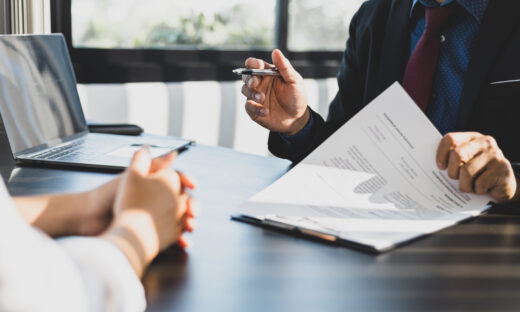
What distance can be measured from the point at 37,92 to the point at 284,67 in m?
0.56

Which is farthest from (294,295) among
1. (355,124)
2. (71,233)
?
(355,124)

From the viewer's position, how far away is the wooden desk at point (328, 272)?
62 cm

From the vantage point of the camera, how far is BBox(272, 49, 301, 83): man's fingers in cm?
118

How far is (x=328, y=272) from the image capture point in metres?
0.70

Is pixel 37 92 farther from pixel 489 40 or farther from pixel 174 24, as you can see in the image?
pixel 174 24

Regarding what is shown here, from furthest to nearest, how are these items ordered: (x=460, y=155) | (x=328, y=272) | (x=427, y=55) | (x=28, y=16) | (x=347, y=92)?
(x=28, y=16)
(x=347, y=92)
(x=427, y=55)
(x=460, y=155)
(x=328, y=272)

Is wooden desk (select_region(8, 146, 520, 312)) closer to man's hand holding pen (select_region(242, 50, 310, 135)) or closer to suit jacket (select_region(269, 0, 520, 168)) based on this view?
man's hand holding pen (select_region(242, 50, 310, 135))

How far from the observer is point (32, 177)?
1107 mm

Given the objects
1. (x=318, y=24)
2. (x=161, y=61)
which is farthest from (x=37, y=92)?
(x=318, y=24)

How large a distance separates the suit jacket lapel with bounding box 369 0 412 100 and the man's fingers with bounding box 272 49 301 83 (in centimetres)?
41

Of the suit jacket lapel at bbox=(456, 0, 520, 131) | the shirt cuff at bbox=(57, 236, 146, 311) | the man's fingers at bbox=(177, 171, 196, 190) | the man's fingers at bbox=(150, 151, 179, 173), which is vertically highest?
the suit jacket lapel at bbox=(456, 0, 520, 131)

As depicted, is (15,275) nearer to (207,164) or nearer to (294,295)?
(294,295)

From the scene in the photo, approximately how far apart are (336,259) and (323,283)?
0.08 meters

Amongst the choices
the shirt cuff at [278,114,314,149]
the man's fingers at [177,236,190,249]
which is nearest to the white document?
the man's fingers at [177,236,190,249]
